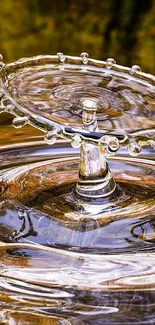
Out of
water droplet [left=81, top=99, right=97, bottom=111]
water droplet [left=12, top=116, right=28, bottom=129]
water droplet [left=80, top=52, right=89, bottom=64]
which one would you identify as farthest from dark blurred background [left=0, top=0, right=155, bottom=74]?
water droplet [left=12, top=116, right=28, bottom=129]

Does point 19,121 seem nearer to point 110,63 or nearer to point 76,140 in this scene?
point 76,140

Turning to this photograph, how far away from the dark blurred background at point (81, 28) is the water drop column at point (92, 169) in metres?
1.19

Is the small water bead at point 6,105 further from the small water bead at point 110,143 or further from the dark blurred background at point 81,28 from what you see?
the dark blurred background at point 81,28

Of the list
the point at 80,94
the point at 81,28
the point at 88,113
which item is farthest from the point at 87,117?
the point at 81,28

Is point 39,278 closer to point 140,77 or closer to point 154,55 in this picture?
point 140,77

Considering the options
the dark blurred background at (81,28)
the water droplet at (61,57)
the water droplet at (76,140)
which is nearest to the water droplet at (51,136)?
the water droplet at (76,140)

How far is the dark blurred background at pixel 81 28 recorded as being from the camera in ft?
6.69

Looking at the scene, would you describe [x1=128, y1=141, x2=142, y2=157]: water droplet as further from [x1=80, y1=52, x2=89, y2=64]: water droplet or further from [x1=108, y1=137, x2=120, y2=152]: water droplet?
[x1=80, y1=52, x2=89, y2=64]: water droplet

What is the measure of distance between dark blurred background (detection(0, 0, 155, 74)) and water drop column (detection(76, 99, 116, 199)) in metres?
1.19

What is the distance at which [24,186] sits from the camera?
0.80 meters

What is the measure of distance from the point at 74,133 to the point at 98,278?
12cm

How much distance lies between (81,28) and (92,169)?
160 cm

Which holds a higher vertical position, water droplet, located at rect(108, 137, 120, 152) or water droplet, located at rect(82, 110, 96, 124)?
water droplet, located at rect(82, 110, 96, 124)

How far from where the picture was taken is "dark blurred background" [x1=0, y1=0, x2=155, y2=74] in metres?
2.04
